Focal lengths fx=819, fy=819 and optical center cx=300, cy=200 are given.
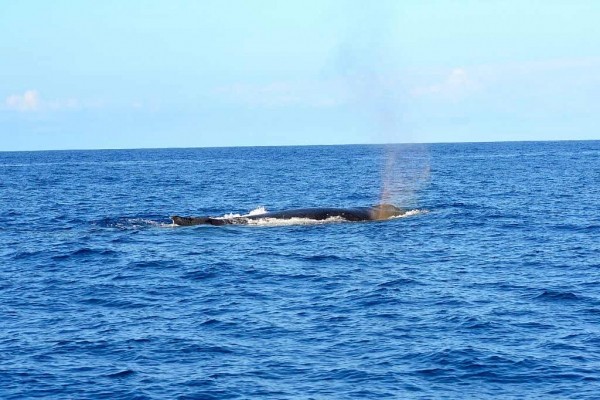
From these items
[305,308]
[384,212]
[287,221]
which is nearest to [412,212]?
[384,212]

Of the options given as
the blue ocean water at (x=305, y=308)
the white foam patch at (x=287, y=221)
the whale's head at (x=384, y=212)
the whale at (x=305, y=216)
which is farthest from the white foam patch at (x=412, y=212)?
the white foam patch at (x=287, y=221)

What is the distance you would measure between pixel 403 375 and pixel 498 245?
20953 mm

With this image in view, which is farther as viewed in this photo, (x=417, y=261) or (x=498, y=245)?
(x=498, y=245)

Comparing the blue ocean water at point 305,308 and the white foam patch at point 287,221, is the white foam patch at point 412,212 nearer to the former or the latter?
the blue ocean water at point 305,308

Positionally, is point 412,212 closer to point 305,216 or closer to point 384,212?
point 384,212

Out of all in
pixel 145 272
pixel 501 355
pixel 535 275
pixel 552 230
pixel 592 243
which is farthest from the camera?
pixel 552 230

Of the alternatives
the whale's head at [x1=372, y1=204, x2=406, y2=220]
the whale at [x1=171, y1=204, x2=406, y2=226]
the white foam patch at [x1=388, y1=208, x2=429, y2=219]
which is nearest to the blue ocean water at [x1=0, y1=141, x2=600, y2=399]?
the white foam patch at [x1=388, y1=208, x2=429, y2=219]

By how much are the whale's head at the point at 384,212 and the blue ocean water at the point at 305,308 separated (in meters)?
1.11

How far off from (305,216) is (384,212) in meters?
5.50

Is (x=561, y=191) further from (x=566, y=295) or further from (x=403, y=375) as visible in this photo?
(x=403, y=375)

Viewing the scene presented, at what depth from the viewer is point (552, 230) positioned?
147ft

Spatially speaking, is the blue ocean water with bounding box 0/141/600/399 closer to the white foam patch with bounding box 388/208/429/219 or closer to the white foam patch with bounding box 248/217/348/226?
the white foam patch with bounding box 388/208/429/219

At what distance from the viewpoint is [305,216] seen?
49625 mm

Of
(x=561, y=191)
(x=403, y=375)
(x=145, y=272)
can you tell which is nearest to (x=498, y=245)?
(x=145, y=272)
